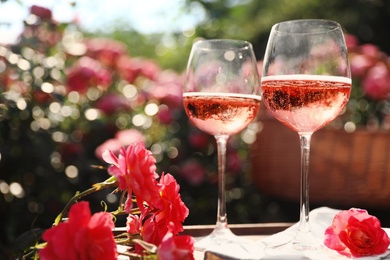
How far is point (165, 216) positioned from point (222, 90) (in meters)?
0.46

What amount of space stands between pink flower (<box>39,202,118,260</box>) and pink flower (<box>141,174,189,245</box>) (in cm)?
15

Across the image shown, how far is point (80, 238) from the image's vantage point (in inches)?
32.0

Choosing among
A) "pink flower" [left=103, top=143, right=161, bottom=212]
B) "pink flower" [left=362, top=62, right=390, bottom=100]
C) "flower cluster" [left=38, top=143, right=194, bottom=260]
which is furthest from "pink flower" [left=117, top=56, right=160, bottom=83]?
"pink flower" [left=103, top=143, right=161, bottom=212]

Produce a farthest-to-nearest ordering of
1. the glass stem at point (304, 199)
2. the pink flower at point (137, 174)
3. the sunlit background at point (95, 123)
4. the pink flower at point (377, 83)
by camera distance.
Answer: the pink flower at point (377, 83), the sunlit background at point (95, 123), the glass stem at point (304, 199), the pink flower at point (137, 174)

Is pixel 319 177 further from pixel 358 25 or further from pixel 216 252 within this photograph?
pixel 358 25

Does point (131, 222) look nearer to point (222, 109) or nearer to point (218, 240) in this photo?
point (218, 240)

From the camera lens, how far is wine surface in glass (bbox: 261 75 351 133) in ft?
4.07

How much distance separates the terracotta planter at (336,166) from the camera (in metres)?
2.64

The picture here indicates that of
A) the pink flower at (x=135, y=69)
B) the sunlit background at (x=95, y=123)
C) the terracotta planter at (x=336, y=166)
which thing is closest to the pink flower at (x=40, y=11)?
the sunlit background at (x=95, y=123)

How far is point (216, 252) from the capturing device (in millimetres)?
970

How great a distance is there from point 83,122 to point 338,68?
1856mm

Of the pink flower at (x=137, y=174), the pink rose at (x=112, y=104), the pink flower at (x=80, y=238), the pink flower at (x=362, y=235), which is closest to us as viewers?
the pink flower at (x=80, y=238)

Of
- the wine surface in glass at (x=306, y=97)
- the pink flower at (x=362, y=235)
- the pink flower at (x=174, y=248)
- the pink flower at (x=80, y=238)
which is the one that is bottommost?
the pink flower at (x=362, y=235)

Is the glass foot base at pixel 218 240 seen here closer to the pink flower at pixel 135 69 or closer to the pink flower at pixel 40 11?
the pink flower at pixel 40 11
